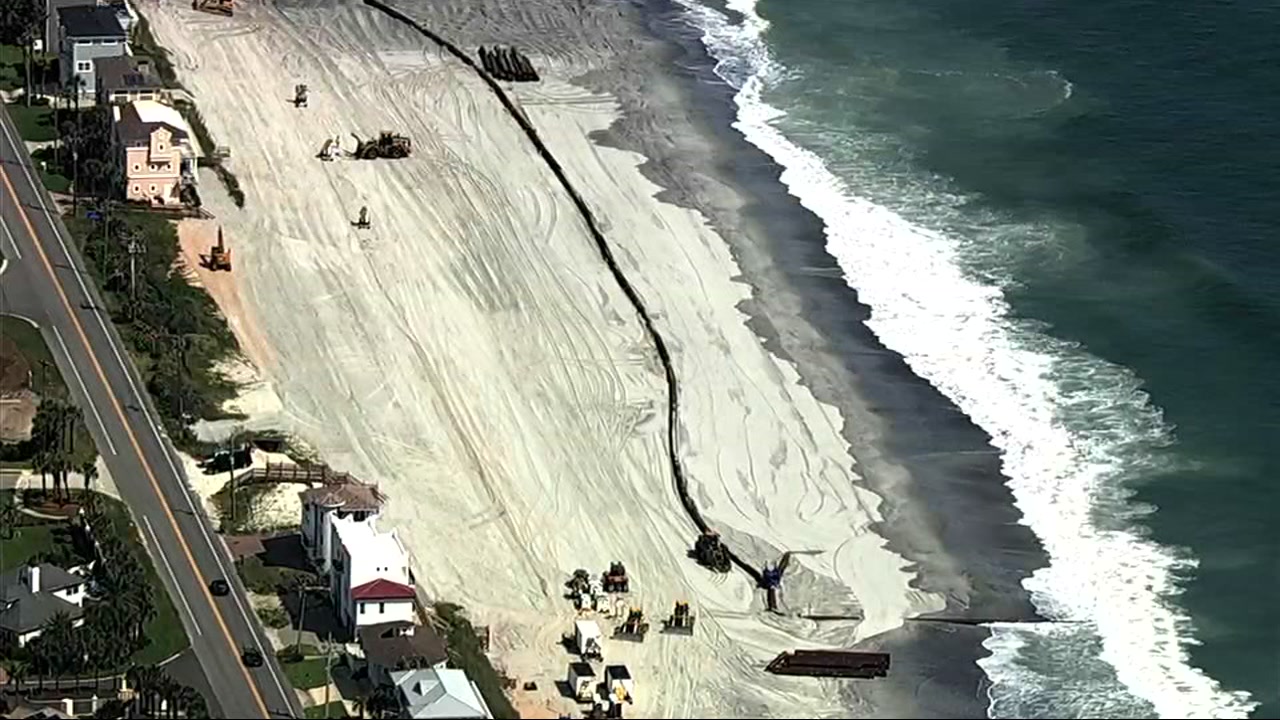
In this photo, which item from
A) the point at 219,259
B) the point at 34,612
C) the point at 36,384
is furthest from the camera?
the point at 219,259

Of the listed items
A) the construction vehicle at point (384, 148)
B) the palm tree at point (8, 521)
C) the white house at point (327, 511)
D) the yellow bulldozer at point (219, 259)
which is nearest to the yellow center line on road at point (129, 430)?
the white house at point (327, 511)

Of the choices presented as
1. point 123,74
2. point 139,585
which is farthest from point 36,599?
point 123,74

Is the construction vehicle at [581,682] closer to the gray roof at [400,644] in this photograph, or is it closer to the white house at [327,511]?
the gray roof at [400,644]

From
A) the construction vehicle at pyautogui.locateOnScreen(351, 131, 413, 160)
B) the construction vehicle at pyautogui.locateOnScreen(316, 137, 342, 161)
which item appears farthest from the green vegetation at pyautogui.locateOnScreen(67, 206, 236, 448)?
the construction vehicle at pyautogui.locateOnScreen(351, 131, 413, 160)

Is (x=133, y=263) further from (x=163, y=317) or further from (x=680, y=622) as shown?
(x=680, y=622)

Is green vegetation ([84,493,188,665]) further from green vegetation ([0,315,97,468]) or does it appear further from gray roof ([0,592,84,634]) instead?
green vegetation ([0,315,97,468])
